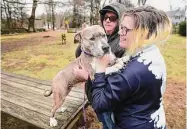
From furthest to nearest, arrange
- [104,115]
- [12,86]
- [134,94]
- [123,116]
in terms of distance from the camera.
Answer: [12,86] → [104,115] → [123,116] → [134,94]

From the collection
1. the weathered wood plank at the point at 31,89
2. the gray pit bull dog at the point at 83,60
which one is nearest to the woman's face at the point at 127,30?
the gray pit bull dog at the point at 83,60

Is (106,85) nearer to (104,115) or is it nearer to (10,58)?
(104,115)

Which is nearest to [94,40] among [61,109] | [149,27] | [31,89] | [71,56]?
[61,109]

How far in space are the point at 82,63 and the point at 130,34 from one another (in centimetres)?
147

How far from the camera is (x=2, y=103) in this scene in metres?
3.73

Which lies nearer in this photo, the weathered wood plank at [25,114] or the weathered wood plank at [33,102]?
the weathered wood plank at [25,114]

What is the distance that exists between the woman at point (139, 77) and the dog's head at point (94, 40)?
47.5 inches

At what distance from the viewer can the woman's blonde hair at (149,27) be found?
1.47m

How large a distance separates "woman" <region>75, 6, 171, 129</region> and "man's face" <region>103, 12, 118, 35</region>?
129 cm

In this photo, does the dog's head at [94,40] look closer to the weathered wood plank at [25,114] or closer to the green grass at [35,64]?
the weathered wood plank at [25,114]

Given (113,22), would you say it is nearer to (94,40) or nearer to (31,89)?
(94,40)

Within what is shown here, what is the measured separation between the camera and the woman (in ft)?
4.70

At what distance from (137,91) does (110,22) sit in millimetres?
1675

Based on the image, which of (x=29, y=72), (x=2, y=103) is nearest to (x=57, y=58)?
(x=29, y=72)
